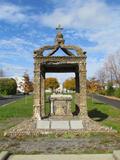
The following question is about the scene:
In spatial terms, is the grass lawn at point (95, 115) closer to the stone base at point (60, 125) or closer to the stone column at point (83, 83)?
the stone column at point (83, 83)

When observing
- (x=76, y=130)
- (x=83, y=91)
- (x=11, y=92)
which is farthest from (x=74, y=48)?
(x=11, y=92)

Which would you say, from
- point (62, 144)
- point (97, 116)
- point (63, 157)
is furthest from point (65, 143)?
point (97, 116)

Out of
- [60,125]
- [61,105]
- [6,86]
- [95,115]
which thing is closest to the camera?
[60,125]

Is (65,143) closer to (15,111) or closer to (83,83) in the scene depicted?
(83,83)

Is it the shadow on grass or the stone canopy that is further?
the shadow on grass

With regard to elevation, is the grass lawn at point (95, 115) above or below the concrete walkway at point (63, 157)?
above

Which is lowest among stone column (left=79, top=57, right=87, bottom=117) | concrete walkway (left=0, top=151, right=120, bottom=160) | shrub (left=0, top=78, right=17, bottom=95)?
concrete walkway (left=0, top=151, right=120, bottom=160)

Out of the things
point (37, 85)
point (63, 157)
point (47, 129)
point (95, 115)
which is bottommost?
point (63, 157)

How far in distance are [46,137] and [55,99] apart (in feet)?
19.2

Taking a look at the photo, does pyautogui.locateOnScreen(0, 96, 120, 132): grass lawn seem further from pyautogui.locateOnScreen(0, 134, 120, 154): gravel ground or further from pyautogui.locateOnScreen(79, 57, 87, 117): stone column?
pyautogui.locateOnScreen(0, 134, 120, 154): gravel ground

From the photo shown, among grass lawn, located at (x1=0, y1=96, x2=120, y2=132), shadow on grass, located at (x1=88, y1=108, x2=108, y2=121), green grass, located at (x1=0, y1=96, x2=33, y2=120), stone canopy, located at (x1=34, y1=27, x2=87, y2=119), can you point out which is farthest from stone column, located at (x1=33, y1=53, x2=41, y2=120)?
green grass, located at (x1=0, y1=96, x2=33, y2=120)

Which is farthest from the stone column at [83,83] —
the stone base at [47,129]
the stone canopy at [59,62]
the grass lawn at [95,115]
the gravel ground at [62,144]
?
the gravel ground at [62,144]

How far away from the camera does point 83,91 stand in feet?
54.9

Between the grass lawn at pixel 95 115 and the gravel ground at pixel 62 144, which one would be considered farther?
the grass lawn at pixel 95 115
